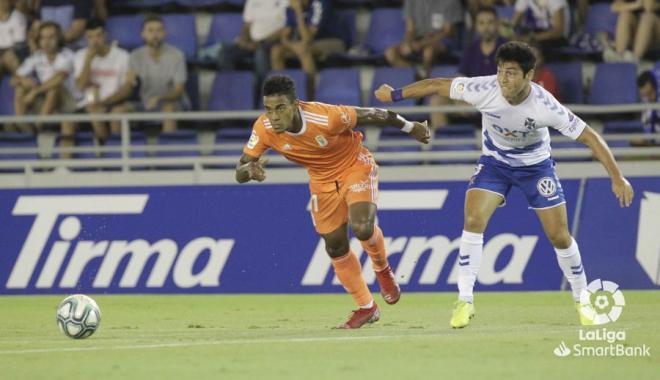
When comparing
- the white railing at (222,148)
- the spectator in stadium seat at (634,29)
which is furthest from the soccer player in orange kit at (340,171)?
the spectator in stadium seat at (634,29)

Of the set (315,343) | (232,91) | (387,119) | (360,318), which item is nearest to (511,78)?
(387,119)

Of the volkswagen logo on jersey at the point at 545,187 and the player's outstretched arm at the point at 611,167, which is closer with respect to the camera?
the player's outstretched arm at the point at 611,167

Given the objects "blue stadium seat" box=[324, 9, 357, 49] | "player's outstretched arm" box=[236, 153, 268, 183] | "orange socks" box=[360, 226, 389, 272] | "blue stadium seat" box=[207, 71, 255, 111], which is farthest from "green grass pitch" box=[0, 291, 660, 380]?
"blue stadium seat" box=[324, 9, 357, 49]

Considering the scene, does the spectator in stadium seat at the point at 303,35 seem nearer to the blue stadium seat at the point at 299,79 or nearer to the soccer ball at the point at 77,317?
the blue stadium seat at the point at 299,79

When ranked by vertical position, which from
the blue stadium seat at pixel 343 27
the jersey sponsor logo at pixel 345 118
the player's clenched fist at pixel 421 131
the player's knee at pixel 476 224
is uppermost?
the jersey sponsor logo at pixel 345 118

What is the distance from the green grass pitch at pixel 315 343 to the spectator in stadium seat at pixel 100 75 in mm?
4885

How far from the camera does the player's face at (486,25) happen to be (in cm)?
1885

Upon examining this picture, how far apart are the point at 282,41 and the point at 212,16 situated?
1.87 meters

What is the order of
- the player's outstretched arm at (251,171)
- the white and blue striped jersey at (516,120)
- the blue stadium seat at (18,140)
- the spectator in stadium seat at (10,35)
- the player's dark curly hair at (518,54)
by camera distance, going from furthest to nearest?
the spectator in stadium seat at (10,35) < the blue stadium seat at (18,140) < the player's outstretched arm at (251,171) < the white and blue striped jersey at (516,120) < the player's dark curly hair at (518,54)

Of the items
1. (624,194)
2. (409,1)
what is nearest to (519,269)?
(409,1)

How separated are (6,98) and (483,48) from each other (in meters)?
7.45

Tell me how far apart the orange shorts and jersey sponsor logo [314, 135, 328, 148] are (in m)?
0.33

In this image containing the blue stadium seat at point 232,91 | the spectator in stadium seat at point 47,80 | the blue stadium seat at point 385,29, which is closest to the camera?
the spectator in stadium seat at point 47,80

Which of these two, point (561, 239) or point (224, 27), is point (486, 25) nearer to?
→ point (224, 27)
